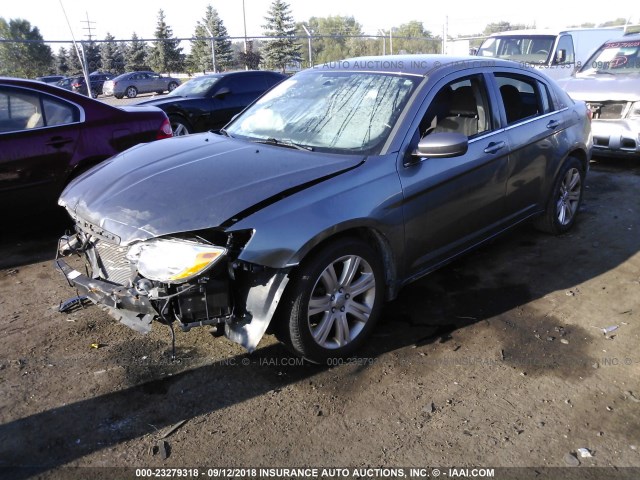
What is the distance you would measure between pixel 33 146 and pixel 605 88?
24.4 feet

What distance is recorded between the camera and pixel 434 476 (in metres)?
2.41

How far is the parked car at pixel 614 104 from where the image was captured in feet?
23.9

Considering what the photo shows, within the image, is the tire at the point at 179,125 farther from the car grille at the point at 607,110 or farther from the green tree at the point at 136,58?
the green tree at the point at 136,58

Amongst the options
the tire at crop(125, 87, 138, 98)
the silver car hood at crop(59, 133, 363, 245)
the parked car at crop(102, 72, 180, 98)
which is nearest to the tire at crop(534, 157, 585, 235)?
the silver car hood at crop(59, 133, 363, 245)

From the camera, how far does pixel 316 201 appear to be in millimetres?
2922

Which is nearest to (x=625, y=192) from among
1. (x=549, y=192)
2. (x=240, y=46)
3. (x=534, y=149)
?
(x=549, y=192)

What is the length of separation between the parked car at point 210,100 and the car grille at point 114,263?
23.2ft

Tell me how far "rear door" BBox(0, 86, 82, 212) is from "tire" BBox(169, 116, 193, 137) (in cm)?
470

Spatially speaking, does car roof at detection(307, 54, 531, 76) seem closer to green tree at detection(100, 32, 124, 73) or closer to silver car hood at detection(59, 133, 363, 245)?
silver car hood at detection(59, 133, 363, 245)

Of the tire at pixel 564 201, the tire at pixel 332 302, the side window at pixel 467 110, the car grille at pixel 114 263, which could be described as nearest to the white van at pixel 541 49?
the tire at pixel 564 201

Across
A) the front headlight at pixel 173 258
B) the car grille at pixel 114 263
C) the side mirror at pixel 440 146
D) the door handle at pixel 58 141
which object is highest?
the side mirror at pixel 440 146

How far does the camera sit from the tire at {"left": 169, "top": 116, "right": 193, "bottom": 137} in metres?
9.97

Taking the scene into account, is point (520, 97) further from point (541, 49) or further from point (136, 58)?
point (136, 58)

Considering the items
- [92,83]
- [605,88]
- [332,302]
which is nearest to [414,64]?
[332,302]
